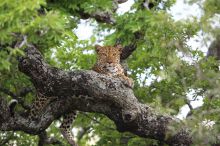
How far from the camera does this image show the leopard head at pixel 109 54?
13508 millimetres

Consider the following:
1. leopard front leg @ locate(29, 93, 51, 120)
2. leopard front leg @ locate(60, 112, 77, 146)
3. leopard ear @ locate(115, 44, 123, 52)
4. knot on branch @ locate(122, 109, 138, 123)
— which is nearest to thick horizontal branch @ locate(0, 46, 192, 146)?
knot on branch @ locate(122, 109, 138, 123)

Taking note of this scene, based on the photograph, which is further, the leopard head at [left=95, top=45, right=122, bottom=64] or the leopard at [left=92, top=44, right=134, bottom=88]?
the leopard head at [left=95, top=45, right=122, bottom=64]

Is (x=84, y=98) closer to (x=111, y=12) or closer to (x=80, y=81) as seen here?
(x=80, y=81)

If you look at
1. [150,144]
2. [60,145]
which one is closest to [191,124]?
[150,144]

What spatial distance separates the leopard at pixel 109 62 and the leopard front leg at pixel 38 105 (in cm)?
147

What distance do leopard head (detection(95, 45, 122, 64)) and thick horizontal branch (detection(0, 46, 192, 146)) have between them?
1391 mm

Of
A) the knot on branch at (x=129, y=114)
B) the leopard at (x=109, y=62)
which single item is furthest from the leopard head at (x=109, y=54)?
the knot on branch at (x=129, y=114)

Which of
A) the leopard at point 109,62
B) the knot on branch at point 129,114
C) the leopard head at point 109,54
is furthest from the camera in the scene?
the leopard head at point 109,54

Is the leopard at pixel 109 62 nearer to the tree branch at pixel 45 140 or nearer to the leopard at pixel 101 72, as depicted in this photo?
the leopard at pixel 101 72

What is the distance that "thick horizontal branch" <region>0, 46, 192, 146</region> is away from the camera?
11797mm

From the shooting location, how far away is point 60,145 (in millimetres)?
15086

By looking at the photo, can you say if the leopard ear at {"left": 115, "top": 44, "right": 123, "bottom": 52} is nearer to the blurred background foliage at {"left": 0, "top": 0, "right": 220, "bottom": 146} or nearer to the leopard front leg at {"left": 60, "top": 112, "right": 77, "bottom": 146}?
the blurred background foliage at {"left": 0, "top": 0, "right": 220, "bottom": 146}

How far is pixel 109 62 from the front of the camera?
1341 centimetres

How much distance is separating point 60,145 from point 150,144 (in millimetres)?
2255
